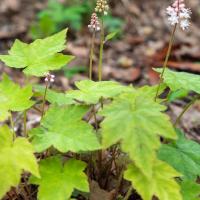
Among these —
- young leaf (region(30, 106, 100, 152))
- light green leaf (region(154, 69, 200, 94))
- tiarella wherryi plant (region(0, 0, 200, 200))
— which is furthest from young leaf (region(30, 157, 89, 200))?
light green leaf (region(154, 69, 200, 94))

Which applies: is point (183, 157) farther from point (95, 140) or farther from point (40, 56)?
point (40, 56)

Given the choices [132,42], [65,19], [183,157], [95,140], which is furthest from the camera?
[132,42]

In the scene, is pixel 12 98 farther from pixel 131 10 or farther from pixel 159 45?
pixel 131 10

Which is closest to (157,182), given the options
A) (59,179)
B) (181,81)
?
(59,179)

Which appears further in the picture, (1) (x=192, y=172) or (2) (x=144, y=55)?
(2) (x=144, y=55)

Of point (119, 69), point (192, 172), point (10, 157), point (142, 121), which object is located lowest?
point (119, 69)

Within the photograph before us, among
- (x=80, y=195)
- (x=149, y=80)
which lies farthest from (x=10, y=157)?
(x=149, y=80)
